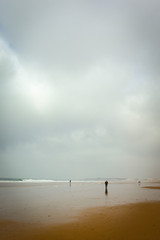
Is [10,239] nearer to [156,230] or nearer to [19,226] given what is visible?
[19,226]

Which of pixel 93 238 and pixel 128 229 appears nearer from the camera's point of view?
pixel 93 238

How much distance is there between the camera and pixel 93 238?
10.6 m

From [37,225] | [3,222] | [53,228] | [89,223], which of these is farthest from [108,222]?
[3,222]

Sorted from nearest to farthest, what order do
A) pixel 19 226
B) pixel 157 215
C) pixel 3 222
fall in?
1. pixel 19 226
2. pixel 3 222
3. pixel 157 215

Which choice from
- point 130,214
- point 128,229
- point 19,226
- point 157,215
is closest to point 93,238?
point 128,229

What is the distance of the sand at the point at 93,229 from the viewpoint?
35.6 ft

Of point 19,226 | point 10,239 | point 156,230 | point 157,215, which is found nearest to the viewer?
point 10,239

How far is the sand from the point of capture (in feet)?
35.6

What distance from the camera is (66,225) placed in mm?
13070

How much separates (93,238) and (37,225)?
14.6 feet

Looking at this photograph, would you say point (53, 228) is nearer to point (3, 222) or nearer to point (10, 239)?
point (10, 239)

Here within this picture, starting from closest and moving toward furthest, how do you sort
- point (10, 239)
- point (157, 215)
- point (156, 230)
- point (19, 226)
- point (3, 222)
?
point (10, 239), point (156, 230), point (19, 226), point (3, 222), point (157, 215)

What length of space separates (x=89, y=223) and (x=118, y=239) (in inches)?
143

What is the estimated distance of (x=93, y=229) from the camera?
40.0 ft
